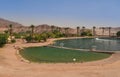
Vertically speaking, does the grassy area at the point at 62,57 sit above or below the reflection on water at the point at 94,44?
below

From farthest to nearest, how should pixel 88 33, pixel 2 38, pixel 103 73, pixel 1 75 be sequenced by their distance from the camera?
pixel 88 33 → pixel 2 38 → pixel 103 73 → pixel 1 75

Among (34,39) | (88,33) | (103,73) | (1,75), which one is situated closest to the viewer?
(1,75)

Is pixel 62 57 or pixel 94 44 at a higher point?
pixel 94 44

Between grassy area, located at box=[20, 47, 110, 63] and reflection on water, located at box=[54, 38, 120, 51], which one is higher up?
reflection on water, located at box=[54, 38, 120, 51]

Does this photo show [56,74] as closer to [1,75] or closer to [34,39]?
[1,75]

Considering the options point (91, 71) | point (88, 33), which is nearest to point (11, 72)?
point (91, 71)

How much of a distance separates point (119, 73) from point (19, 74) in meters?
13.0

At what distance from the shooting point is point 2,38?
69000 mm

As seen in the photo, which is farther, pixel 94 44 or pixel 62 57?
pixel 94 44

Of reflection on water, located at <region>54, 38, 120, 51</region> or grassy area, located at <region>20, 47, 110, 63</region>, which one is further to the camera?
reflection on water, located at <region>54, 38, 120, 51</region>

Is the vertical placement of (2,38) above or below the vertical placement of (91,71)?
above

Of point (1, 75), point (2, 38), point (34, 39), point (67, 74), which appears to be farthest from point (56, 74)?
point (34, 39)

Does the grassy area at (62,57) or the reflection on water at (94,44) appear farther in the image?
the reflection on water at (94,44)

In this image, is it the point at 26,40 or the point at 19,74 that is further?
the point at 26,40
